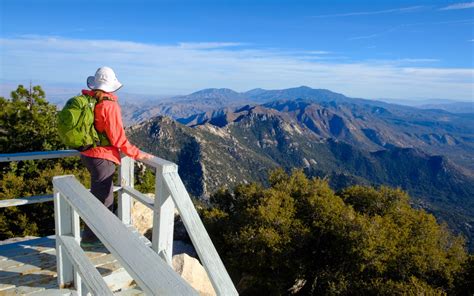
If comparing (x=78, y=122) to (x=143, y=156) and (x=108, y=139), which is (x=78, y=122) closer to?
(x=108, y=139)

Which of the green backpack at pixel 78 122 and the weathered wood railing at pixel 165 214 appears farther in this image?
the green backpack at pixel 78 122

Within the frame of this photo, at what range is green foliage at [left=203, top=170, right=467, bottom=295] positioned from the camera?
19.1 meters

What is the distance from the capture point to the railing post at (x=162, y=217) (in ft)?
14.2

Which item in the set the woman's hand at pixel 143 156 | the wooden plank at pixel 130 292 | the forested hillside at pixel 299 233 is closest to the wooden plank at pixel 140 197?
the woman's hand at pixel 143 156

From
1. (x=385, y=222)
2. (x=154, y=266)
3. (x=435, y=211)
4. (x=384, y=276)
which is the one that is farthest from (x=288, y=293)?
(x=435, y=211)

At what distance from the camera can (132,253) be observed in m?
2.46

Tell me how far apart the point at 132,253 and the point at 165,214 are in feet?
6.45

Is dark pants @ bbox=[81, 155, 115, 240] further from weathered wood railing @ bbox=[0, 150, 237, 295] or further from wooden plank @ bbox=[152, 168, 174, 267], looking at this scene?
wooden plank @ bbox=[152, 168, 174, 267]

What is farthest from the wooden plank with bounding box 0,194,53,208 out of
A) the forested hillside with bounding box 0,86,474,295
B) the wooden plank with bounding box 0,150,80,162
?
the forested hillside with bounding box 0,86,474,295

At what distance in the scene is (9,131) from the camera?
77.5 feet

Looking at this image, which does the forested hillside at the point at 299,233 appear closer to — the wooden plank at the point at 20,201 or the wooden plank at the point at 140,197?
the wooden plank at the point at 20,201

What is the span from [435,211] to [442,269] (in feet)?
617

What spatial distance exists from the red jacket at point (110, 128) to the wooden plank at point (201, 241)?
1.54 metres

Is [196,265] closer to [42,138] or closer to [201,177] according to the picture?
[42,138]
